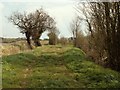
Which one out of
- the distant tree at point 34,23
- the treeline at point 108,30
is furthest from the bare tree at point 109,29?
the distant tree at point 34,23

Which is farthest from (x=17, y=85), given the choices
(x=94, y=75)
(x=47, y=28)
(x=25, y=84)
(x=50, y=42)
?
(x=50, y=42)

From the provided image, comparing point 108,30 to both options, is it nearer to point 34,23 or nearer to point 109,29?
point 109,29

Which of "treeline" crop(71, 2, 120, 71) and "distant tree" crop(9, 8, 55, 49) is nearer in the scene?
"treeline" crop(71, 2, 120, 71)

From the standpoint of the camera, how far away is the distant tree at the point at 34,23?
52.1 meters

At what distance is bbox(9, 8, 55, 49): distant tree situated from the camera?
52.1 meters

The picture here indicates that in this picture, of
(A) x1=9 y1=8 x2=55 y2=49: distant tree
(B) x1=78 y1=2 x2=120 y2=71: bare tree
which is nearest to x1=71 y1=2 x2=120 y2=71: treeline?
(B) x1=78 y1=2 x2=120 y2=71: bare tree

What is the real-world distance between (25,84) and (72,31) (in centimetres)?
4445

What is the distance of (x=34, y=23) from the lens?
5516 cm

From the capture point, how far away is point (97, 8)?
18.5 meters

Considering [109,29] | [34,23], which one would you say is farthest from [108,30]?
[34,23]

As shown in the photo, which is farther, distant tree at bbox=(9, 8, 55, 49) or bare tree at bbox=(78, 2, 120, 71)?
distant tree at bbox=(9, 8, 55, 49)

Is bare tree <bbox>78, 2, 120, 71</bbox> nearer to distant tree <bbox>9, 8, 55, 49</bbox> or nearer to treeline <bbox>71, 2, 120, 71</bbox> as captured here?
treeline <bbox>71, 2, 120, 71</bbox>

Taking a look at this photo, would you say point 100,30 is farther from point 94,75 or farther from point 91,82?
point 91,82

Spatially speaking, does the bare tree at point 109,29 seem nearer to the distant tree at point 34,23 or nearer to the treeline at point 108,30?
the treeline at point 108,30
